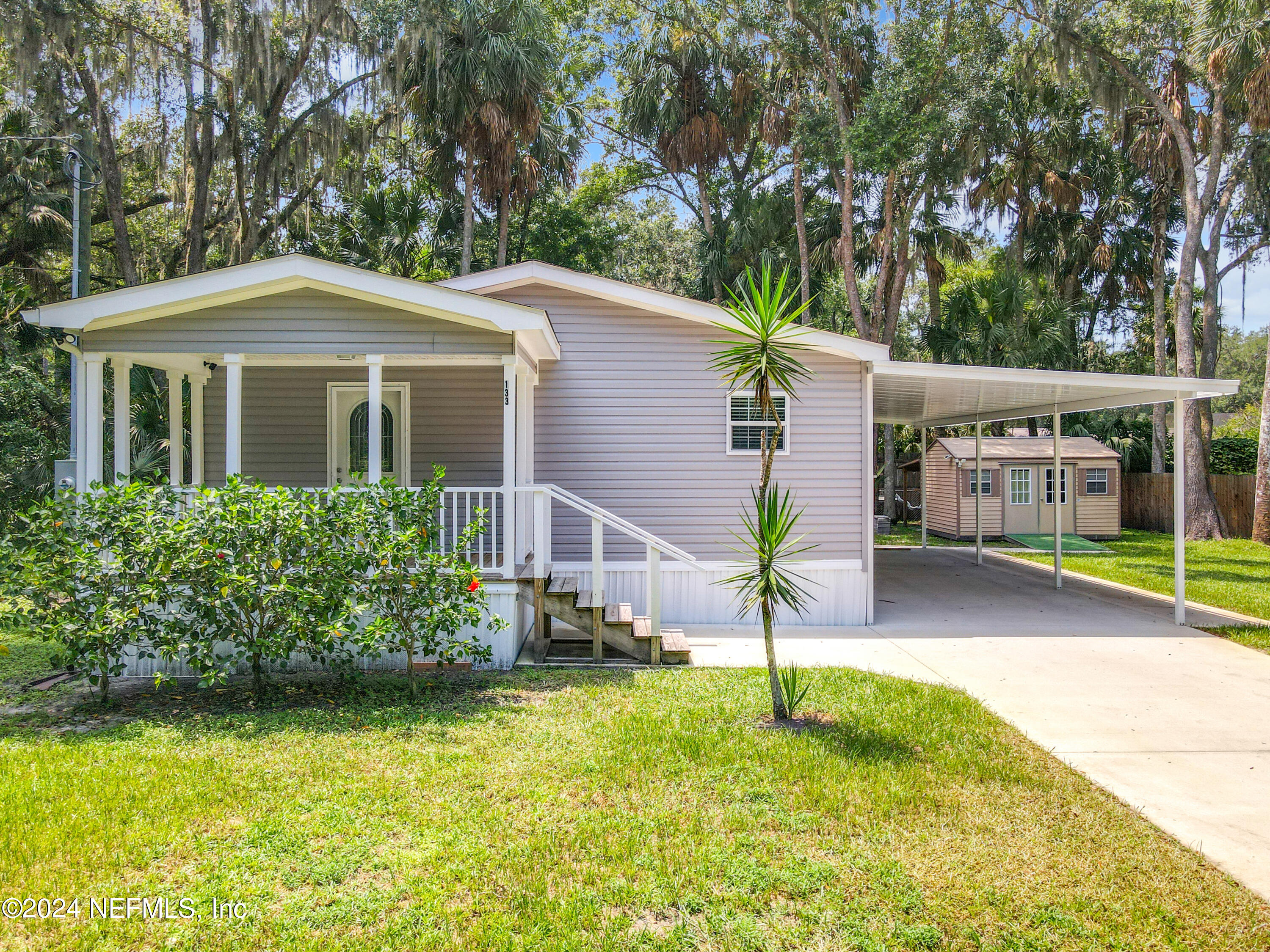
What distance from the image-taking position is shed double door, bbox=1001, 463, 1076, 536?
19891 mm

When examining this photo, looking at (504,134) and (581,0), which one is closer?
(504,134)

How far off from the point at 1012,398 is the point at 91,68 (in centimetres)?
1673

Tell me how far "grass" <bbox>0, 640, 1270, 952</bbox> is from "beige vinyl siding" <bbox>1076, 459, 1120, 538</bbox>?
16.7 metres

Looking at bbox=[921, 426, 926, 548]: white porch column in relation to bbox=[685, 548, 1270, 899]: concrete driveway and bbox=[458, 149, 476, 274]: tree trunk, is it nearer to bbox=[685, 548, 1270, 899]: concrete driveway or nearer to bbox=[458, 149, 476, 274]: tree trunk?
bbox=[685, 548, 1270, 899]: concrete driveway

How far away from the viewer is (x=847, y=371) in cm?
938

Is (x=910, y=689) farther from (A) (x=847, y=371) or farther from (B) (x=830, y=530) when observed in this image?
(A) (x=847, y=371)

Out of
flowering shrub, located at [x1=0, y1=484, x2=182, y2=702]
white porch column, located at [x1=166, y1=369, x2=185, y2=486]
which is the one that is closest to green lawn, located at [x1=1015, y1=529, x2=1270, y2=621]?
flowering shrub, located at [x1=0, y1=484, x2=182, y2=702]

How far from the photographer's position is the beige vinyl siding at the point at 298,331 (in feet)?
22.3

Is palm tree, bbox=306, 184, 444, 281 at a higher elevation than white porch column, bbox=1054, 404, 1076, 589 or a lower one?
higher

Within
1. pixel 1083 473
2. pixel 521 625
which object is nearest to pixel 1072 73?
pixel 1083 473

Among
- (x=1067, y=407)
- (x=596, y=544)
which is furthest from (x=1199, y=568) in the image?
(x=596, y=544)

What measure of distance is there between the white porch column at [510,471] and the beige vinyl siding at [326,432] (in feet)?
7.62

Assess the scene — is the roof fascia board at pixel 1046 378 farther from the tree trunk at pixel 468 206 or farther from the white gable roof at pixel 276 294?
the tree trunk at pixel 468 206

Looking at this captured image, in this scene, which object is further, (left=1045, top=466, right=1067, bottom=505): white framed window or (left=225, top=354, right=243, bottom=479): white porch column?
(left=1045, top=466, right=1067, bottom=505): white framed window
